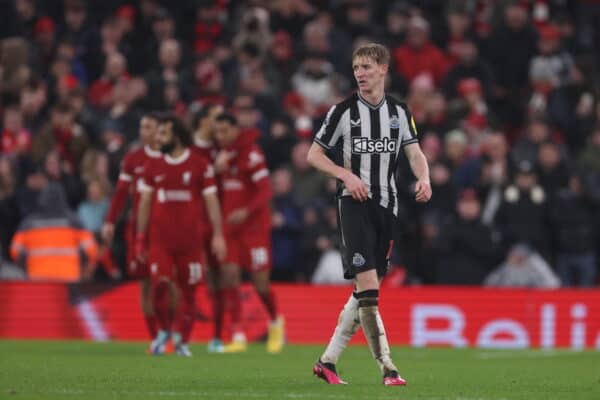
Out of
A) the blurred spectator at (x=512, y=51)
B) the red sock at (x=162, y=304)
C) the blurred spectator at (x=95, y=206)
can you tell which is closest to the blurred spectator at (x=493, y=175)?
the blurred spectator at (x=512, y=51)

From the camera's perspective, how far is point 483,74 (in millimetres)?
23828

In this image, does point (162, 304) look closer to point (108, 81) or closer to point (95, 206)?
point (95, 206)

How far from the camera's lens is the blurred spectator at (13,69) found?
22.1 m

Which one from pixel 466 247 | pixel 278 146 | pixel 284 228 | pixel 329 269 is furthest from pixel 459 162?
pixel 284 228

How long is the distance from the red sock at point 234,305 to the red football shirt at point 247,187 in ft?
2.32

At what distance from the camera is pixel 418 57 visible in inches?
941

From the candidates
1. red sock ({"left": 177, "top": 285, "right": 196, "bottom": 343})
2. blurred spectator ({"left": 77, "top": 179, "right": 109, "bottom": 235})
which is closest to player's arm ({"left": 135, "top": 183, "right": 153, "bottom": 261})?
red sock ({"left": 177, "top": 285, "right": 196, "bottom": 343})

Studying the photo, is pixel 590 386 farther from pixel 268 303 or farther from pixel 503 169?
pixel 503 169

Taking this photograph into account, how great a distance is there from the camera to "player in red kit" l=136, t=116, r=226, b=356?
15.2 meters

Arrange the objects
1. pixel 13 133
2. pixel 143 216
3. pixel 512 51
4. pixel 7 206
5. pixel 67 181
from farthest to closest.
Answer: pixel 512 51, pixel 13 133, pixel 67 181, pixel 7 206, pixel 143 216

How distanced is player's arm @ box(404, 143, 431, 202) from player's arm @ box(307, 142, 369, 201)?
385 mm

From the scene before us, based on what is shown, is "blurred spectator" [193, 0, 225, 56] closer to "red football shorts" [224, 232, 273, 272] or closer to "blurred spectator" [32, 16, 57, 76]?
"blurred spectator" [32, 16, 57, 76]

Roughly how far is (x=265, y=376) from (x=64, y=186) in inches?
362

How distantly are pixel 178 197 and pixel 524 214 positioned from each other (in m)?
6.94
